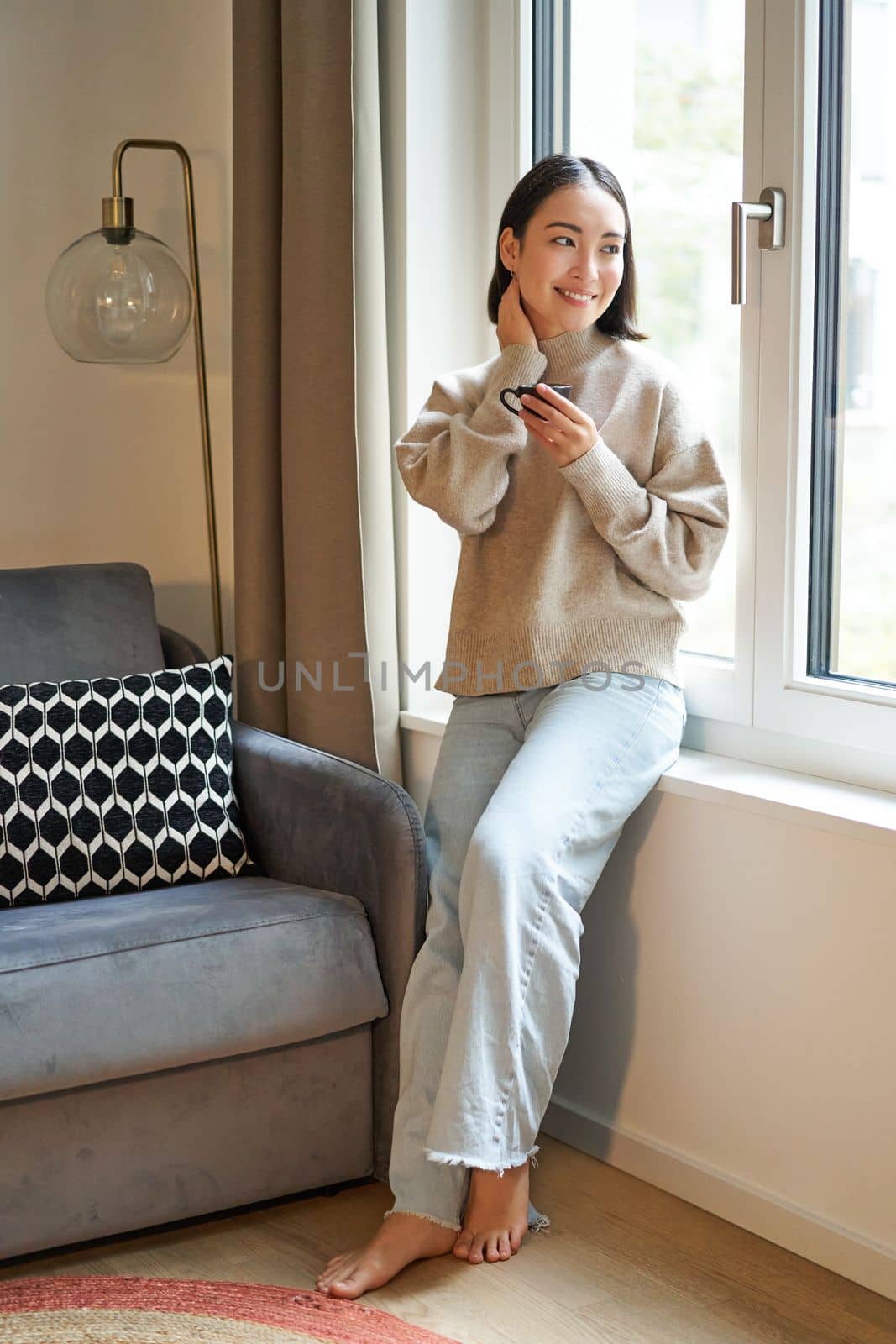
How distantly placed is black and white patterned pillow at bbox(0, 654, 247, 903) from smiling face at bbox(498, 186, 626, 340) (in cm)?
83

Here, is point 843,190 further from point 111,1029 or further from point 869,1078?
point 111,1029

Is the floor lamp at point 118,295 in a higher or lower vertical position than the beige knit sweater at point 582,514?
higher

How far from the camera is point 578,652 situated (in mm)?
1954

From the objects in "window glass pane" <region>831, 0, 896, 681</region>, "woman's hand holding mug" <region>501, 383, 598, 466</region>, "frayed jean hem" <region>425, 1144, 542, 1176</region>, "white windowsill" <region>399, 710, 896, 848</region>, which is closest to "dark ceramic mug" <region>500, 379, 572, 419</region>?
"woman's hand holding mug" <region>501, 383, 598, 466</region>

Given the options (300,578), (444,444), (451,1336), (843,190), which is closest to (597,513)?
(444,444)

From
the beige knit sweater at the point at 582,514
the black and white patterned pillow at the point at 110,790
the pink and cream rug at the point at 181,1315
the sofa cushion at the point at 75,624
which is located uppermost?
the beige knit sweater at the point at 582,514

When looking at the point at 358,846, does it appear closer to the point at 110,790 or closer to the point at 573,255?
the point at 110,790

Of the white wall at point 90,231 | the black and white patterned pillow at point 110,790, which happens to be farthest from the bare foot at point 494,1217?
the white wall at point 90,231

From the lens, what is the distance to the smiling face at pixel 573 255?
76.5 inches

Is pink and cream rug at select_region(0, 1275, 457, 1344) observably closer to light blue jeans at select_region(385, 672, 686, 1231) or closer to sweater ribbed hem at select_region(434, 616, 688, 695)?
light blue jeans at select_region(385, 672, 686, 1231)

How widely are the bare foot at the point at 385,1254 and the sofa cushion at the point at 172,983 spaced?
10.5 inches

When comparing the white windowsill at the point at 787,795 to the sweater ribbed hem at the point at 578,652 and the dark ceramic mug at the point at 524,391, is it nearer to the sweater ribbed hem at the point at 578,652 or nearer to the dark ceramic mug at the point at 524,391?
the sweater ribbed hem at the point at 578,652

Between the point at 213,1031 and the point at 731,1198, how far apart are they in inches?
28.6

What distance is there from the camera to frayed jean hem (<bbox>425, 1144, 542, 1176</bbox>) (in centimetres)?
168
